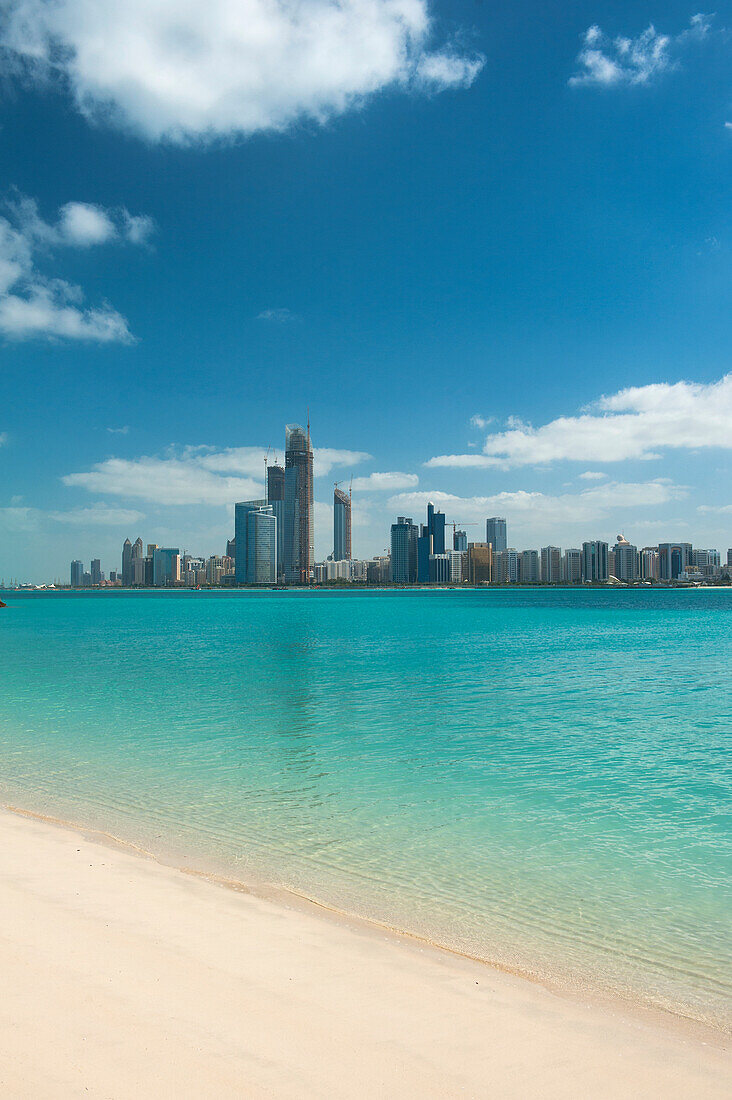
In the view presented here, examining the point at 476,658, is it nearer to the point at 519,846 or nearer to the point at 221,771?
the point at 221,771

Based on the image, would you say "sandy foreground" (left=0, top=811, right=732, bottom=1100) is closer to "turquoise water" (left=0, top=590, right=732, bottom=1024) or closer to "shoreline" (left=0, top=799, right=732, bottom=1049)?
"shoreline" (left=0, top=799, right=732, bottom=1049)

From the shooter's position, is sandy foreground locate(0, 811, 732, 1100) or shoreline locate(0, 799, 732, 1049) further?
shoreline locate(0, 799, 732, 1049)

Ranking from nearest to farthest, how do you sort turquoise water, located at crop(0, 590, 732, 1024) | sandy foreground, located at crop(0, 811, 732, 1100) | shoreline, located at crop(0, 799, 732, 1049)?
1. sandy foreground, located at crop(0, 811, 732, 1100)
2. shoreline, located at crop(0, 799, 732, 1049)
3. turquoise water, located at crop(0, 590, 732, 1024)

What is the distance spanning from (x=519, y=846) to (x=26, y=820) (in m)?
8.04

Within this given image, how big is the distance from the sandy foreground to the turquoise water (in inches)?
33.8

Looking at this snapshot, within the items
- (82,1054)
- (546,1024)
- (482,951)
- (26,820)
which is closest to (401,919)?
(482,951)

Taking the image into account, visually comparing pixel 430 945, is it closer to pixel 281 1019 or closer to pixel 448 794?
pixel 281 1019

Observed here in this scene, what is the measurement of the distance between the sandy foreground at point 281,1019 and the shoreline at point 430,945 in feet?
0.21

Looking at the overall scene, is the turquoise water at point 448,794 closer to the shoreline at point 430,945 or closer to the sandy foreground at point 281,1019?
the shoreline at point 430,945

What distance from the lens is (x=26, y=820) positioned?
10.4 metres

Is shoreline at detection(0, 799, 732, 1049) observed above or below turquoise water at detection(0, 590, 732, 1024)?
above

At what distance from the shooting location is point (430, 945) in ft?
21.7

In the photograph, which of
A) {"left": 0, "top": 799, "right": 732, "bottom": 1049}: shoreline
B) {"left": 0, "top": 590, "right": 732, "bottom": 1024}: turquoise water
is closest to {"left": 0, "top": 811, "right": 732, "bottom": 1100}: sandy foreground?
{"left": 0, "top": 799, "right": 732, "bottom": 1049}: shoreline

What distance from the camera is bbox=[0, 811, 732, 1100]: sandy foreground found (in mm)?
4199
